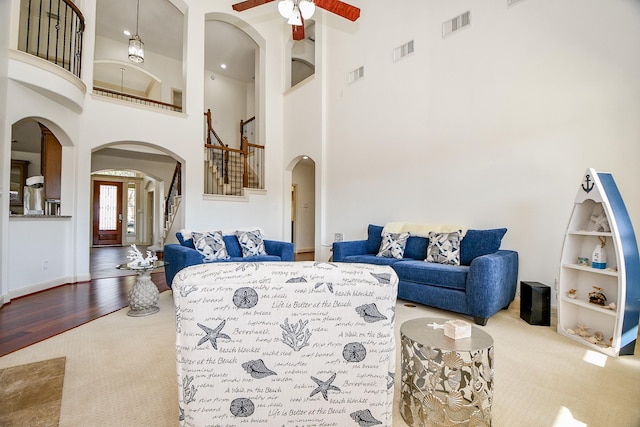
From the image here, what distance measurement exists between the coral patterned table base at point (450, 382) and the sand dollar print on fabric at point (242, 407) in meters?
0.84

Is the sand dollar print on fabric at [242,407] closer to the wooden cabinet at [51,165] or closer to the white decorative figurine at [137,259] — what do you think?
the white decorative figurine at [137,259]

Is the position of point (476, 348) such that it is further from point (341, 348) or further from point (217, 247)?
point (217, 247)

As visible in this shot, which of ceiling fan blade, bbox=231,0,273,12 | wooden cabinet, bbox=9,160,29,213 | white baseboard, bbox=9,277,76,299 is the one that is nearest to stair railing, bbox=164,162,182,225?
white baseboard, bbox=9,277,76,299

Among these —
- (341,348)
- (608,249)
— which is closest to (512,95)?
(608,249)

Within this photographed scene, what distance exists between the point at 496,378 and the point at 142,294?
3.34 metres

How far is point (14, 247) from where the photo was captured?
3.86m

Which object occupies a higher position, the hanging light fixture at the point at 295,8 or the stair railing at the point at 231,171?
the hanging light fixture at the point at 295,8

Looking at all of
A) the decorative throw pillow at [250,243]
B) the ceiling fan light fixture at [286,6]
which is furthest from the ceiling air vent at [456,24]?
the decorative throw pillow at [250,243]

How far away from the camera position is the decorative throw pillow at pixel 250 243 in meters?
4.44

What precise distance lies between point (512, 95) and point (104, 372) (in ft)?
15.4

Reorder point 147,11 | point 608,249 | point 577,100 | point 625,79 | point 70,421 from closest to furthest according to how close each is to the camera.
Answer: point 70,421 < point 608,249 < point 625,79 < point 577,100 < point 147,11

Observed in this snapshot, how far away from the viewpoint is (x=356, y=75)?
5562mm

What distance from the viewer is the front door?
1068 centimetres

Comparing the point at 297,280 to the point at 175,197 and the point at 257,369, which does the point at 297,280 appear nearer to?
the point at 257,369
